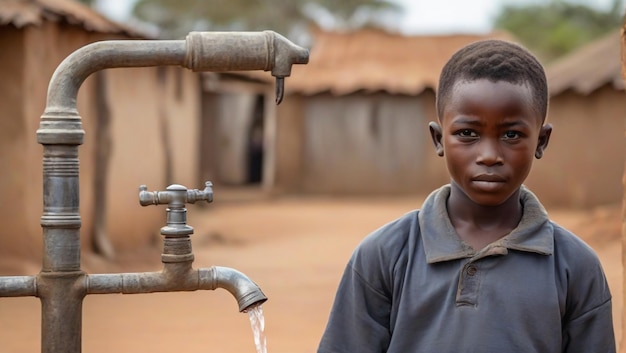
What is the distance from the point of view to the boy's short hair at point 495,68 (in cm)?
157

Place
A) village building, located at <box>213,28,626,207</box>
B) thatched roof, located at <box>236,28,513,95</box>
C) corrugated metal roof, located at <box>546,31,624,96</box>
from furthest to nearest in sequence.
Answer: thatched roof, located at <box>236,28,513,95</box>
village building, located at <box>213,28,626,207</box>
corrugated metal roof, located at <box>546,31,624,96</box>

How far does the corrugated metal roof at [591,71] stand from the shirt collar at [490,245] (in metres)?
10.1

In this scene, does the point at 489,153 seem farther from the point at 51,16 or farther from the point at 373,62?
the point at 373,62

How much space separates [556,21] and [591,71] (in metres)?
15.5

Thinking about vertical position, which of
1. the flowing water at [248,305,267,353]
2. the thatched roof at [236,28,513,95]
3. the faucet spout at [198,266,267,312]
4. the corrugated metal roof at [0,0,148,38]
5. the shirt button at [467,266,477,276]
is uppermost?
the thatched roof at [236,28,513,95]

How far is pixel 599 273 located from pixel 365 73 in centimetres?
1291

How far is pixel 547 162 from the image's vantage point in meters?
12.0

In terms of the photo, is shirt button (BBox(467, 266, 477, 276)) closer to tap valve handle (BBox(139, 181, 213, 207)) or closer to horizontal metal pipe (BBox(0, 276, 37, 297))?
tap valve handle (BBox(139, 181, 213, 207))

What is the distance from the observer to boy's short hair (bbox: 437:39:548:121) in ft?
5.14

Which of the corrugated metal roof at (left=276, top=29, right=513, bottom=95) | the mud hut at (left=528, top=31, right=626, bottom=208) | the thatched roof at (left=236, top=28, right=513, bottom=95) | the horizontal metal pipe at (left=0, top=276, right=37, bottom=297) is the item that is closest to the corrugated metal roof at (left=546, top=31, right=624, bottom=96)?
the mud hut at (left=528, top=31, right=626, bottom=208)

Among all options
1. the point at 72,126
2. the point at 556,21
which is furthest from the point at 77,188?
the point at 556,21

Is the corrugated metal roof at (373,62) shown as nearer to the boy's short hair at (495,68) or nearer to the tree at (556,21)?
the tree at (556,21)

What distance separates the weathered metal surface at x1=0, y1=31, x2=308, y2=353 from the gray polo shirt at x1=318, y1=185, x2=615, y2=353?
0.65 ft

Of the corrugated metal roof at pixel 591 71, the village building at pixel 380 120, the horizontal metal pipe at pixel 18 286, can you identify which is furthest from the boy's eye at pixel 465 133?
the village building at pixel 380 120
